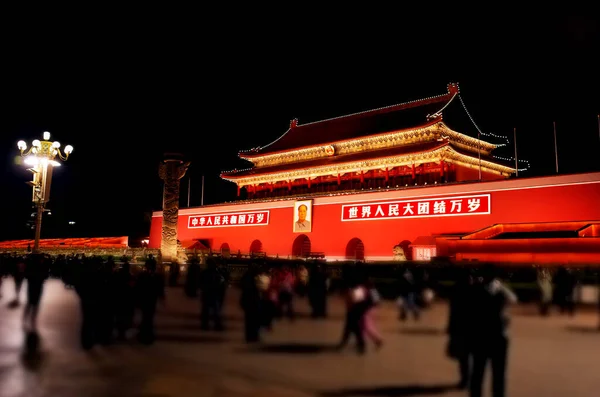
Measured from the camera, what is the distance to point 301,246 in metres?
27.4

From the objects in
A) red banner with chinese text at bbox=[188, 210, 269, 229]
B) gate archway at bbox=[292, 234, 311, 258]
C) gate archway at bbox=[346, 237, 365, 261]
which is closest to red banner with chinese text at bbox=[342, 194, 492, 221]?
gate archway at bbox=[346, 237, 365, 261]

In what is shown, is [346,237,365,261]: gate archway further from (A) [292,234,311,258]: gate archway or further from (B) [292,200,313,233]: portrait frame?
(A) [292,234,311,258]: gate archway

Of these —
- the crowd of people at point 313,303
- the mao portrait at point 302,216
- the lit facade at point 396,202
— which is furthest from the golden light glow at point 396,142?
the crowd of people at point 313,303

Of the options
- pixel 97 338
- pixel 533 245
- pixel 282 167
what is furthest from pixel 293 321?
pixel 282 167

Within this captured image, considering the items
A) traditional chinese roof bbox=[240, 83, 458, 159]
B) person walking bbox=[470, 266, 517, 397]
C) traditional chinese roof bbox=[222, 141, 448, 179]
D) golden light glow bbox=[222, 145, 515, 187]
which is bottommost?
person walking bbox=[470, 266, 517, 397]

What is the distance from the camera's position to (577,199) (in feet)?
60.0

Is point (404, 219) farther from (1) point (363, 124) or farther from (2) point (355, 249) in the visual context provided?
(1) point (363, 124)

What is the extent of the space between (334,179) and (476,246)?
40.2 feet

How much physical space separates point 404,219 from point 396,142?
663cm

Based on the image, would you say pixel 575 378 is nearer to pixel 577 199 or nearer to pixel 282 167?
pixel 577 199

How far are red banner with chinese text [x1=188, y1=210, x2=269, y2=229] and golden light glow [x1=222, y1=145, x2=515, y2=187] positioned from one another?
386 centimetres

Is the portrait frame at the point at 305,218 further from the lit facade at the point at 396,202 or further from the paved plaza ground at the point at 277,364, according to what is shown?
the paved plaza ground at the point at 277,364

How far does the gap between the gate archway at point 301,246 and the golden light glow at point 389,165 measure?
4671 millimetres

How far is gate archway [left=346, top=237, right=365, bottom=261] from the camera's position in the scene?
24.8 meters
